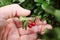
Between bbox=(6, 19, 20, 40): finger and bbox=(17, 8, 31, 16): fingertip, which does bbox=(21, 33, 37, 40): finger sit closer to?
bbox=(6, 19, 20, 40): finger

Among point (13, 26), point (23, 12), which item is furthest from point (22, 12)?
point (13, 26)

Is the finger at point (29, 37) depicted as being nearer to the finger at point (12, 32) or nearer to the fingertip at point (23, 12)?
the finger at point (12, 32)

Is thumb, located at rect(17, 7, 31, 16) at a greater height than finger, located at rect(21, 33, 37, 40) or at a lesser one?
greater

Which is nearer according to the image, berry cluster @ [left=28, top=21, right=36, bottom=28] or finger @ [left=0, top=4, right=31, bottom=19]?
berry cluster @ [left=28, top=21, right=36, bottom=28]

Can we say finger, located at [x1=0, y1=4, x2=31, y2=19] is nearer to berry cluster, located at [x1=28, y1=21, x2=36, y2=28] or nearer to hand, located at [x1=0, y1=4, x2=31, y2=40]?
hand, located at [x1=0, y1=4, x2=31, y2=40]

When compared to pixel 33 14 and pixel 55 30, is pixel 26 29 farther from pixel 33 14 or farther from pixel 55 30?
pixel 55 30

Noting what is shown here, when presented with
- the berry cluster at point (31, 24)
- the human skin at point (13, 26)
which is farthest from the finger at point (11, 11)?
the berry cluster at point (31, 24)

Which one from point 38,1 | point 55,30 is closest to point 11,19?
point 38,1

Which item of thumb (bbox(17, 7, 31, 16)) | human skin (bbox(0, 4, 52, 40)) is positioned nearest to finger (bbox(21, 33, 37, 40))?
human skin (bbox(0, 4, 52, 40))
